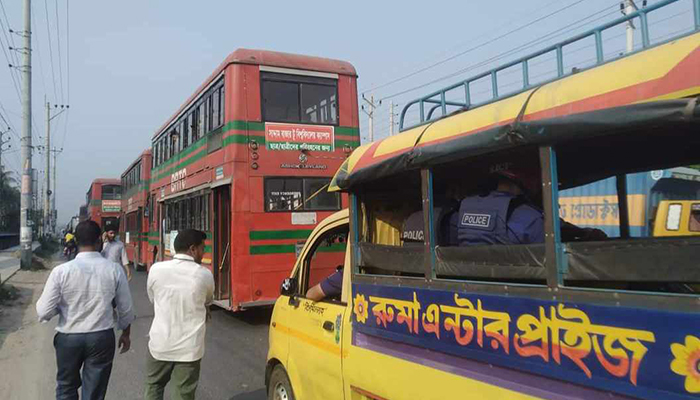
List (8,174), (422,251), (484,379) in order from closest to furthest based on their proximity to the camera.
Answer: (484,379) → (422,251) → (8,174)

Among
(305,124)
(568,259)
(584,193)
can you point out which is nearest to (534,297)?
(568,259)

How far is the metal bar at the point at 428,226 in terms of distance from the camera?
8.73ft

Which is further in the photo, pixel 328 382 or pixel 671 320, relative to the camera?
pixel 328 382

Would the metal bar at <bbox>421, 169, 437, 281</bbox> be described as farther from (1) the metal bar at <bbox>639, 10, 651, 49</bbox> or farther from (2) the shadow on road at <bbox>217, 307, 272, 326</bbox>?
(2) the shadow on road at <bbox>217, 307, 272, 326</bbox>

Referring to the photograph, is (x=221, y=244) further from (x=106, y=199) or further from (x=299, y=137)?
(x=106, y=199)

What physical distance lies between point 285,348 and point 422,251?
5.50 ft

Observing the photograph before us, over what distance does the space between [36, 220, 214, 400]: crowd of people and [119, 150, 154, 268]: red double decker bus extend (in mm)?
13372

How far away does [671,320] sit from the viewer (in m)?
1.64

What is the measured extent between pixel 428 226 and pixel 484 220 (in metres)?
0.31

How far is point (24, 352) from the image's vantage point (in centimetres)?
740

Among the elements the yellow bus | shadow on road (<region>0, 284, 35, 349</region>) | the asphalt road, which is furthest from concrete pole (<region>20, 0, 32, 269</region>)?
the yellow bus

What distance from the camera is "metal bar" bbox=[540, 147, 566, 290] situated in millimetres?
2049

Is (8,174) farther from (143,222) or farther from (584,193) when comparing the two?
(584,193)

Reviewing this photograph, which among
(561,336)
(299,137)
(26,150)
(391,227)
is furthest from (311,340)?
(26,150)
